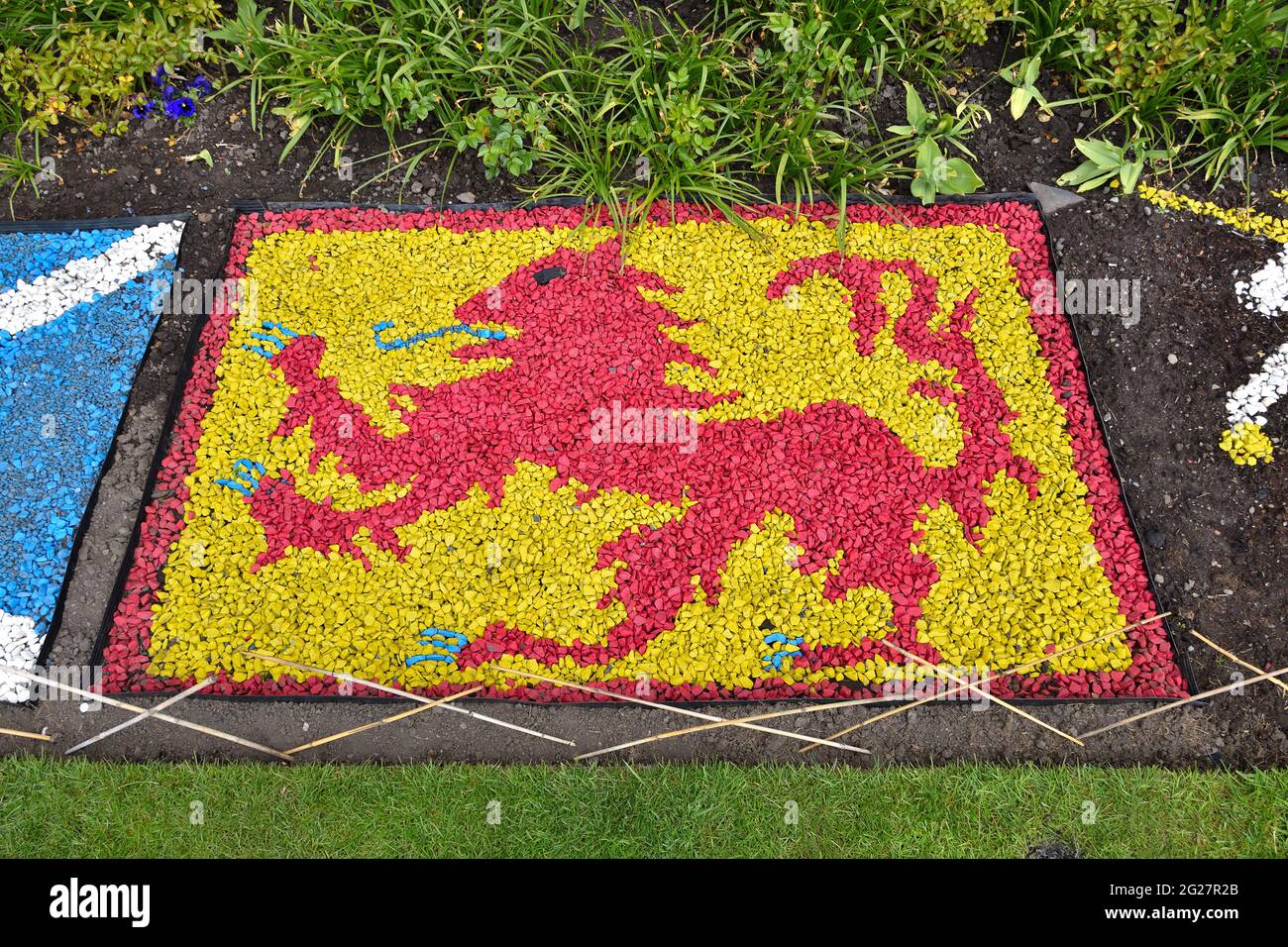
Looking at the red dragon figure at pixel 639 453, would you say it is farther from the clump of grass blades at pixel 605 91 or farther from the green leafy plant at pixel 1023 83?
the green leafy plant at pixel 1023 83

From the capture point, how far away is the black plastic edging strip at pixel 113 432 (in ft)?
9.29

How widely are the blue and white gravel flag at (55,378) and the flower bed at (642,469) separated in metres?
0.33

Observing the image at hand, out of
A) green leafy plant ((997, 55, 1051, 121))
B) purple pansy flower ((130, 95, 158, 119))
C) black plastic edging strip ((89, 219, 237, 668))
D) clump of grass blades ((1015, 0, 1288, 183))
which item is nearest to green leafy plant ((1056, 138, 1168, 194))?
clump of grass blades ((1015, 0, 1288, 183))

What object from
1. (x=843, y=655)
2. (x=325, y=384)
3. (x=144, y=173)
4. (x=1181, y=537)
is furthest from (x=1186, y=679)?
(x=144, y=173)

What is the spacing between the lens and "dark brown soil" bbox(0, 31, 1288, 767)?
2.68 m

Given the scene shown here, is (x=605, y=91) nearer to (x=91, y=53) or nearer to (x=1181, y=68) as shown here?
(x=91, y=53)

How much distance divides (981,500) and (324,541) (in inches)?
101

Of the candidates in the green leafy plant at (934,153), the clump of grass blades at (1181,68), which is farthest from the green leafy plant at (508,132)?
the clump of grass blades at (1181,68)

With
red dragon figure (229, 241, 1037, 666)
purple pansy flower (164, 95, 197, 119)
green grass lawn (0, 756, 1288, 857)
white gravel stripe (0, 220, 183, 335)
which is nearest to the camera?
green grass lawn (0, 756, 1288, 857)

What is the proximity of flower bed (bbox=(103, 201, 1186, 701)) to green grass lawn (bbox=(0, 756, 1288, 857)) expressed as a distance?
291 millimetres

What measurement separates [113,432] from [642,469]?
221 cm

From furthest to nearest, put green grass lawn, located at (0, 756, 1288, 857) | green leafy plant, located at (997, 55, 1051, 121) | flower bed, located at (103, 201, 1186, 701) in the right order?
green leafy plant, located at (997, 55, 1051, 121) < flower bed, located at (103, 201, 1186, 701) < green grass lawn, located at (0, 756, 1288, 857)

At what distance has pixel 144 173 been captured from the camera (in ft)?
12.4

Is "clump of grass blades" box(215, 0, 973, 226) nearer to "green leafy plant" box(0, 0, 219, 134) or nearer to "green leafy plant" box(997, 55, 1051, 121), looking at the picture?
"green leafy plant" box(0, 0, 219, 134)
